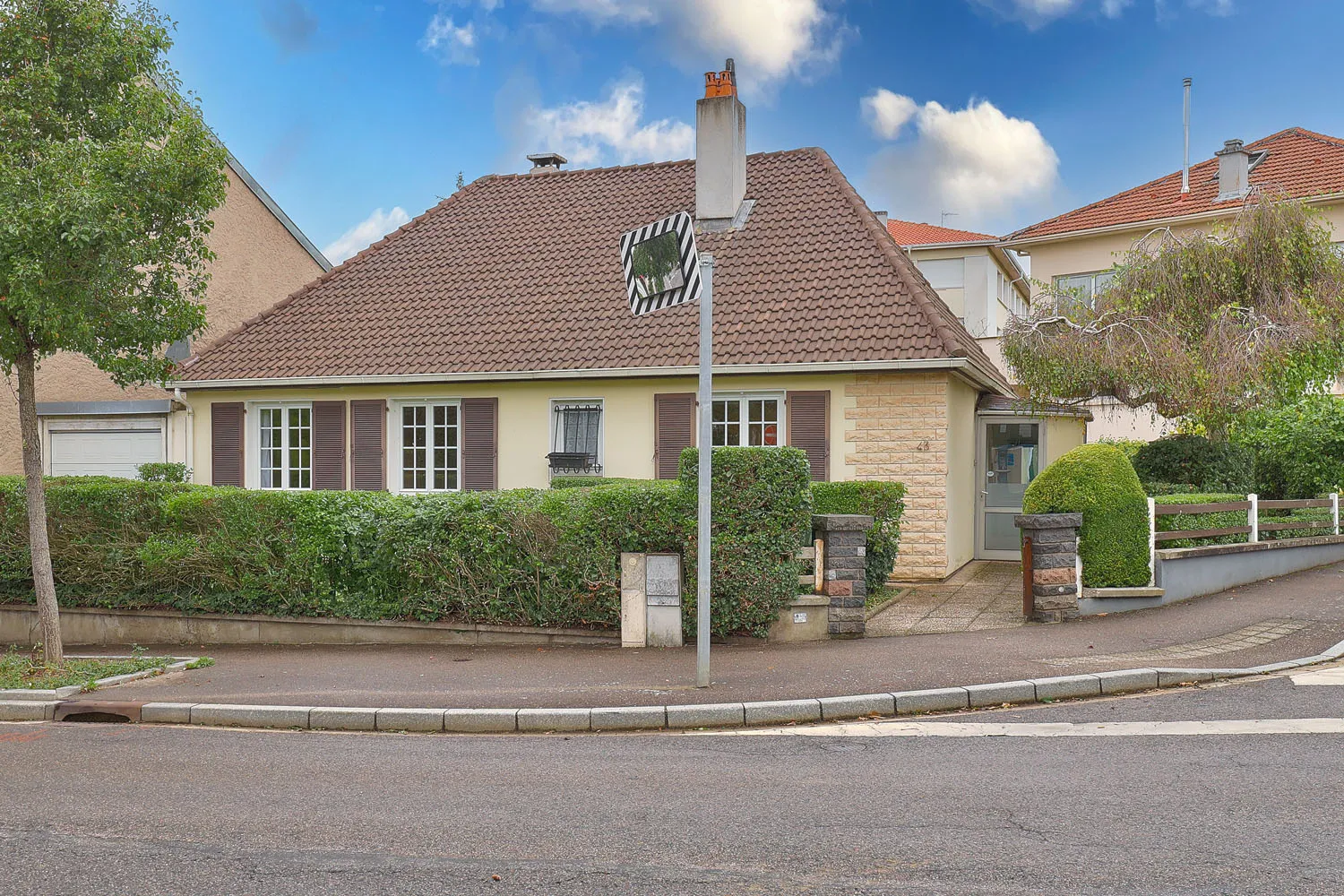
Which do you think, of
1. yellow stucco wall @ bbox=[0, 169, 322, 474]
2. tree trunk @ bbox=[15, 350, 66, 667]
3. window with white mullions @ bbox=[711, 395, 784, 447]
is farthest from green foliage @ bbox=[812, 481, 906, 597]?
yellow stucco wall @ bbox=[0, 169, 322, 474]

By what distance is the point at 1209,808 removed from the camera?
558 cm

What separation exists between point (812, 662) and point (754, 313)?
808cm

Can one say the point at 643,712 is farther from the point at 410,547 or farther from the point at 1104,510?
the point at 1104,510

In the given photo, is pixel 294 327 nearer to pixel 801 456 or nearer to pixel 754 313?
pixel 754 313

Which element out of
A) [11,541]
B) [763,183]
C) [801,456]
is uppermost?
[763,183]

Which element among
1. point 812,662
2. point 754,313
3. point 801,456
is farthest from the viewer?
point 754,313

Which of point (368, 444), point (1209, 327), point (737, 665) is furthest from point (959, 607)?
point (368, 444)

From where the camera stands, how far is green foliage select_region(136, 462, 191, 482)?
18.4 meters

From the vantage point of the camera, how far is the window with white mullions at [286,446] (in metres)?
18.8

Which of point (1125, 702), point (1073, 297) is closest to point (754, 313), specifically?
point (1073, 297)

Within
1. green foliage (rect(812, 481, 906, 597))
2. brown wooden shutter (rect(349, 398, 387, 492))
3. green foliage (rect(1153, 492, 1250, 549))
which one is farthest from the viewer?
brown wooden shutter (rect(349, 398, 387, 492))

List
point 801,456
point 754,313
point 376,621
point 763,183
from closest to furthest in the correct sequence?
point 801,456 → point 376,621 → point 754,313 → point 763,183

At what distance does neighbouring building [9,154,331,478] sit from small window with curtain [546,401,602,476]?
228 inches

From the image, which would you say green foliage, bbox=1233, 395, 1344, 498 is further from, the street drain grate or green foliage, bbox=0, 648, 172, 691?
the street drain grate
